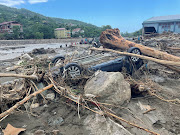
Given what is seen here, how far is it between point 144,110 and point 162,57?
3275 millimetres

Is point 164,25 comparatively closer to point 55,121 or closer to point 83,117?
point 83,117

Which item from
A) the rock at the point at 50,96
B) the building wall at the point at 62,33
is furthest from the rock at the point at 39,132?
the building wall at the point at 62,33

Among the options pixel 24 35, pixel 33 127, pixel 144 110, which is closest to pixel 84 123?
pixel 33 127

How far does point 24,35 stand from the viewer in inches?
1848

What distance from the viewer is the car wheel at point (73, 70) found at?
4727 millimetres

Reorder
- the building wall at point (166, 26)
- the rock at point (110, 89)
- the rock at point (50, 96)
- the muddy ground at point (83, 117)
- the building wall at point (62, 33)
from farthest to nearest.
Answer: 1. the building wall at point (62, 33)
2. the building wall at point (166, 26)
3. the rock at point (50, 96)
4. the rock at point (110, 89)
5. the muddy ground at point (83, 117)

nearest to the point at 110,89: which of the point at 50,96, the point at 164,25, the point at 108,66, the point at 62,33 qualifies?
Result: the point at 50,96

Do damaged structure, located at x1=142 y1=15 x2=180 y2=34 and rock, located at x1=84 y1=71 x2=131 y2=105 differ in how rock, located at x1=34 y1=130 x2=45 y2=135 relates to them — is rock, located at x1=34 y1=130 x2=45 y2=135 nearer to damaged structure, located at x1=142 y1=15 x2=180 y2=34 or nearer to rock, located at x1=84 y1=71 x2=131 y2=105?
rock, located at x1=84 y1=71 x2=131 y2=105

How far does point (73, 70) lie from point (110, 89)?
164 centimetres

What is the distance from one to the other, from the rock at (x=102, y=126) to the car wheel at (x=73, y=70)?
190 cm

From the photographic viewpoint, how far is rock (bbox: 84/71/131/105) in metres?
3.69

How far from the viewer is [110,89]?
12.2 ft

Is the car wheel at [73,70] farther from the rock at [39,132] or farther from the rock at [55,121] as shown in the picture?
the rock at [39,132]

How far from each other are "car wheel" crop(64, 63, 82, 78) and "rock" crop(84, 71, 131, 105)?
81 cm
